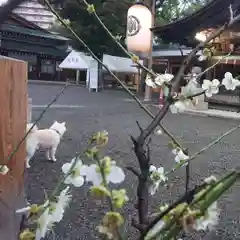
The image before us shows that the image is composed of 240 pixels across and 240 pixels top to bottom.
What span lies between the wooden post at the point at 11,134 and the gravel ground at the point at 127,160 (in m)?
→ 0.48

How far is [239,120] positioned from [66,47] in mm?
16973

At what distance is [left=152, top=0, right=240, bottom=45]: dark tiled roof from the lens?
8.90 m

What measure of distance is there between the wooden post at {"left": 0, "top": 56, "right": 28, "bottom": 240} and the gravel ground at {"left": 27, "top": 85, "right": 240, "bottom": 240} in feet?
1.59

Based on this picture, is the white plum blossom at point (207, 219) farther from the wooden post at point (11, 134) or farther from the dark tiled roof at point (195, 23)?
the dark tiled roof at point (195, 23)

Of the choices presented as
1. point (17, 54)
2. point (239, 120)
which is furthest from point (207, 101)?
point (17, 54)

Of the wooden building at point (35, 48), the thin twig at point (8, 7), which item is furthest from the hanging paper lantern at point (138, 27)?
the wooden building at point (35, 48)

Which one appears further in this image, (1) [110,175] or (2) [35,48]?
(2) [35,48]

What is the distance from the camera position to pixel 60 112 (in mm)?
8297

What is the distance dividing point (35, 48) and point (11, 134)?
69.9ft

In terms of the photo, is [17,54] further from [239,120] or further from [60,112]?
[239,120]

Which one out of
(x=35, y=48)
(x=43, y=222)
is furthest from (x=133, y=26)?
(x=35, y=48)

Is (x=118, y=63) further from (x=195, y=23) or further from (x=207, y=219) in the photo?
(x=207, y=219)

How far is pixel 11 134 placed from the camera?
1.59m

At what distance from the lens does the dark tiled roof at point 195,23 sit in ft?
29.2
